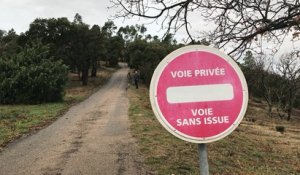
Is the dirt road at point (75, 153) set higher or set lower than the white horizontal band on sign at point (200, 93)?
lower

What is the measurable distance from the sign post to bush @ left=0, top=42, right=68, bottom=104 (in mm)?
32150

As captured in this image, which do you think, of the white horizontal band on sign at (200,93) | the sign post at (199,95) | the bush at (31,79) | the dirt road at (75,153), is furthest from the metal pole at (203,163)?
the bush at (31,79)

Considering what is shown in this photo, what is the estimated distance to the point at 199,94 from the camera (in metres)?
3.22

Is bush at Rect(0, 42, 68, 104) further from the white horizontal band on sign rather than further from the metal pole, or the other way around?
the metal pole

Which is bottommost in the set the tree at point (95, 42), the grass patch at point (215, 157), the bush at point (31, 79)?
the grass patch at point (215, 157)

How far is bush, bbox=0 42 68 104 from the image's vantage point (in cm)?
3422

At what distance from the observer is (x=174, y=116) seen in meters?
3.20

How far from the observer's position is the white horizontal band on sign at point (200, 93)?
A: 10.6 feet

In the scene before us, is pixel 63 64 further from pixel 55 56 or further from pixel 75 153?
pixel 75 153

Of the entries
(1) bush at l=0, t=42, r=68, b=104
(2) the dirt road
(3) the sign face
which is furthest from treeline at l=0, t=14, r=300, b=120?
(3) the sign face

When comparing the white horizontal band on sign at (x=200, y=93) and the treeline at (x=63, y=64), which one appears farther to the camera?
the treeline at (x=63, y=64)

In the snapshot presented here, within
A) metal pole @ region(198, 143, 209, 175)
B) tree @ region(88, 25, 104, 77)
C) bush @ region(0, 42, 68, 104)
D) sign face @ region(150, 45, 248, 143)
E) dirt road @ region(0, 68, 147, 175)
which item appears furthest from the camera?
tree @ region(88, 25, 104, 77)

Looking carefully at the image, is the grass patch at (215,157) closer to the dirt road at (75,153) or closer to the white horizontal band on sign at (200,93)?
the dirt road at (75,153)

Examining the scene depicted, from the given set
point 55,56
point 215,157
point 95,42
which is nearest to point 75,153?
point 215,157
